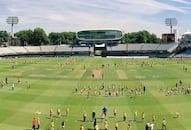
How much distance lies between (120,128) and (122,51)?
14965 cm

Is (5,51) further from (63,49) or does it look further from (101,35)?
(101,35)

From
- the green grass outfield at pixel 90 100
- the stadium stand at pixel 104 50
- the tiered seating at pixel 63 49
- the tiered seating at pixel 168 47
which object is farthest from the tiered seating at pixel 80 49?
the green grass outfield at pixel 90 100

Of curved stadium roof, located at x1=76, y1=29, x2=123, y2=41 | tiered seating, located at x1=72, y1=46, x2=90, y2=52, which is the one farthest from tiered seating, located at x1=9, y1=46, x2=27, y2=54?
curved stadium roof, located at x1=76, y1=29, x2=123, y2=41

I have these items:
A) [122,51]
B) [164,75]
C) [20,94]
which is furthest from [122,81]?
[122,51]

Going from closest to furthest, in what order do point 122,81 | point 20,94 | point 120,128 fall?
point 120,128
point 20,94
point 122,81

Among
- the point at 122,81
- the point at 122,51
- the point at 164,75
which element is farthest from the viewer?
the point at 122,51

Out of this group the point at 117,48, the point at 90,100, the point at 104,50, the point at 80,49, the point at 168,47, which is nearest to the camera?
the point at 90,100

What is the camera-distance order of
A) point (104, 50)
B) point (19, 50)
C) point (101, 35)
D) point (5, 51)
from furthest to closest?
point (101, 35) < point (19, 50) < point (104, 50) < point (5, 51)

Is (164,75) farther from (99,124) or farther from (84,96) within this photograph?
(99,124)

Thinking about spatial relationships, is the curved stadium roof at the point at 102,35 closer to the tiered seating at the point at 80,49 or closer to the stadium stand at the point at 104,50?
the stadium stand at the point at 104,50

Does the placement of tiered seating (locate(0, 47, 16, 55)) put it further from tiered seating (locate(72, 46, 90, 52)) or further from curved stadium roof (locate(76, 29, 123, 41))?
curved stadium roof (locate(76, 29, 123, 41))

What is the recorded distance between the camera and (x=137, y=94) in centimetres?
5656

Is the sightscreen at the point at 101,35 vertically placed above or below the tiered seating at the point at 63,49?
above

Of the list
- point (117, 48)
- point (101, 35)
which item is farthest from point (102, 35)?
point (117, 48)
